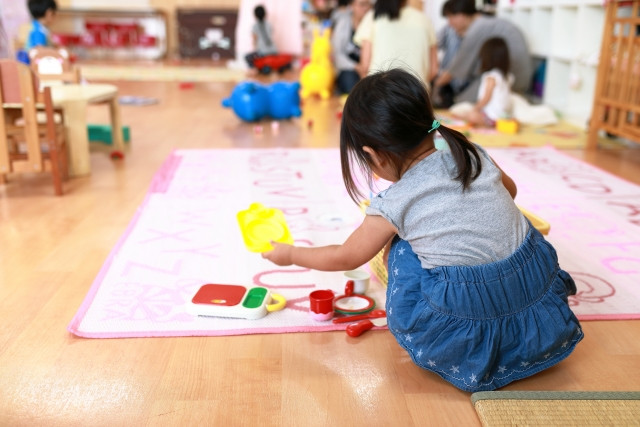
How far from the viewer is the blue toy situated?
3.20 metres

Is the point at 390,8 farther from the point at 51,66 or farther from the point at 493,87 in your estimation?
the point at 51,66

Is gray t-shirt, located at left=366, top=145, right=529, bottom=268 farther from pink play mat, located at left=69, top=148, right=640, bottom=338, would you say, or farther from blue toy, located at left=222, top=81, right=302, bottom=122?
blue toy, located at left=222, top=81, right=302, bottom=122

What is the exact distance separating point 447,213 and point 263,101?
8.01 feet

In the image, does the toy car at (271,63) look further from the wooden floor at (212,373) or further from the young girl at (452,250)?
the young girl at (452,250)

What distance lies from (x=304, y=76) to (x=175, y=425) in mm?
3591

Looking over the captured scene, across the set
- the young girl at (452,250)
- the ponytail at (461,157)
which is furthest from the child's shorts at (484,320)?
the ponytail at (461,157)

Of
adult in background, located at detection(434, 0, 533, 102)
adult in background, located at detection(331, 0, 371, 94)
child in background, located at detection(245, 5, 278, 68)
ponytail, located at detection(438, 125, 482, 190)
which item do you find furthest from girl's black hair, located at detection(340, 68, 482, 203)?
child in background, located at detection(245, 5, 278, 68)

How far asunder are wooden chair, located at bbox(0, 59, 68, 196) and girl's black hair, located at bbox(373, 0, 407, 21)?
1759 mm

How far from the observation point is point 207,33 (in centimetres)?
745

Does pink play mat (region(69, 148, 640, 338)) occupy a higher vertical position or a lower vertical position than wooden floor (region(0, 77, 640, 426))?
higher

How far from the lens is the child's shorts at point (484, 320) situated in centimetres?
95

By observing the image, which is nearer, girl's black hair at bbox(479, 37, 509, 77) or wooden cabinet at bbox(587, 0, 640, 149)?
wooden cabinet at bbox(587, 0, 640, 149)

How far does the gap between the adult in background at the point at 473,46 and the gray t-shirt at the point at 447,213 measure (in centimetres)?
271

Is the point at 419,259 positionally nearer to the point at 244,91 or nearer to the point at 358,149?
the point at 358,149
